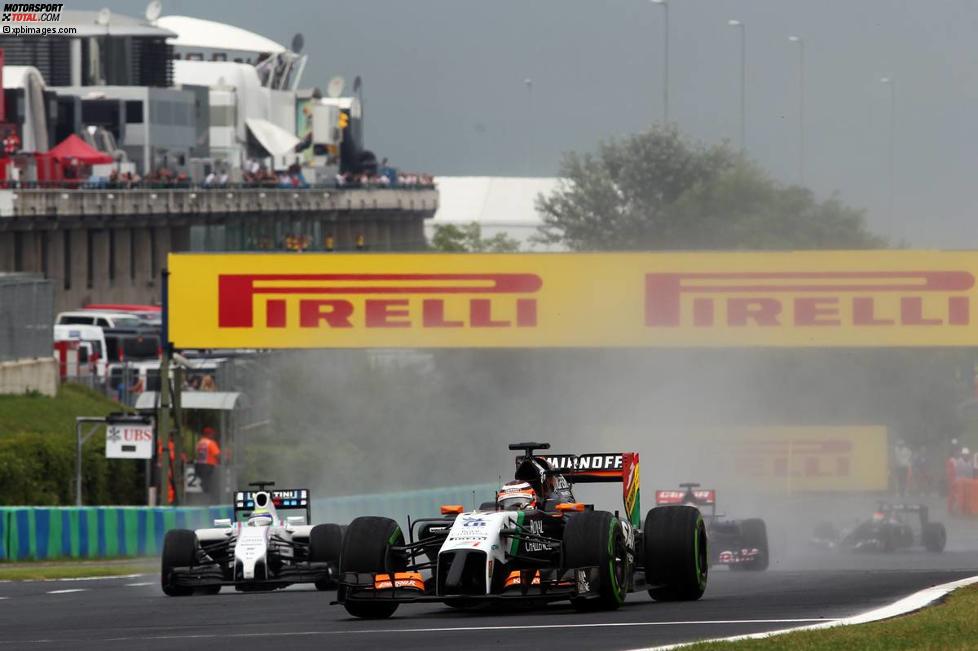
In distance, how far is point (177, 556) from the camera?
73.7ft

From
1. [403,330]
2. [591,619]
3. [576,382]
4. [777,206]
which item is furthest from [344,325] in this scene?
[777,206]

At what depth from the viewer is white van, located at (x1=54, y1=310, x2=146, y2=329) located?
6191cm

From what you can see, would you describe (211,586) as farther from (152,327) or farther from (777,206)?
(777,206)

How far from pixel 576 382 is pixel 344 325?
32.1 metres

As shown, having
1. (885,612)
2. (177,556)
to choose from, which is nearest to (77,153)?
(177,556)

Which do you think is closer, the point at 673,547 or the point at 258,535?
the point at 673,547

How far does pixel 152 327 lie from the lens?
202 feet

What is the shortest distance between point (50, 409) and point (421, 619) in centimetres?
2947

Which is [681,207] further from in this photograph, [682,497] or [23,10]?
[682,497]

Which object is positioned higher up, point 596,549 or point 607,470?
point 607,470

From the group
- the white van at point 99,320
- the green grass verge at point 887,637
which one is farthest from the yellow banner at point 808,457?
the green grass verge at point 887,637

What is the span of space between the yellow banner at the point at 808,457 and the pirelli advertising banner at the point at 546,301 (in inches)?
784

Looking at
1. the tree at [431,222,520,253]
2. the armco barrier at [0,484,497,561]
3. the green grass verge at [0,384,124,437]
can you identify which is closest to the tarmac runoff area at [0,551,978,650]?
the armco barrier at [0,484,497,561]

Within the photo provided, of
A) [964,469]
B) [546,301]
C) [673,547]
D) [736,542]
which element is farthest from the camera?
[964,469]
